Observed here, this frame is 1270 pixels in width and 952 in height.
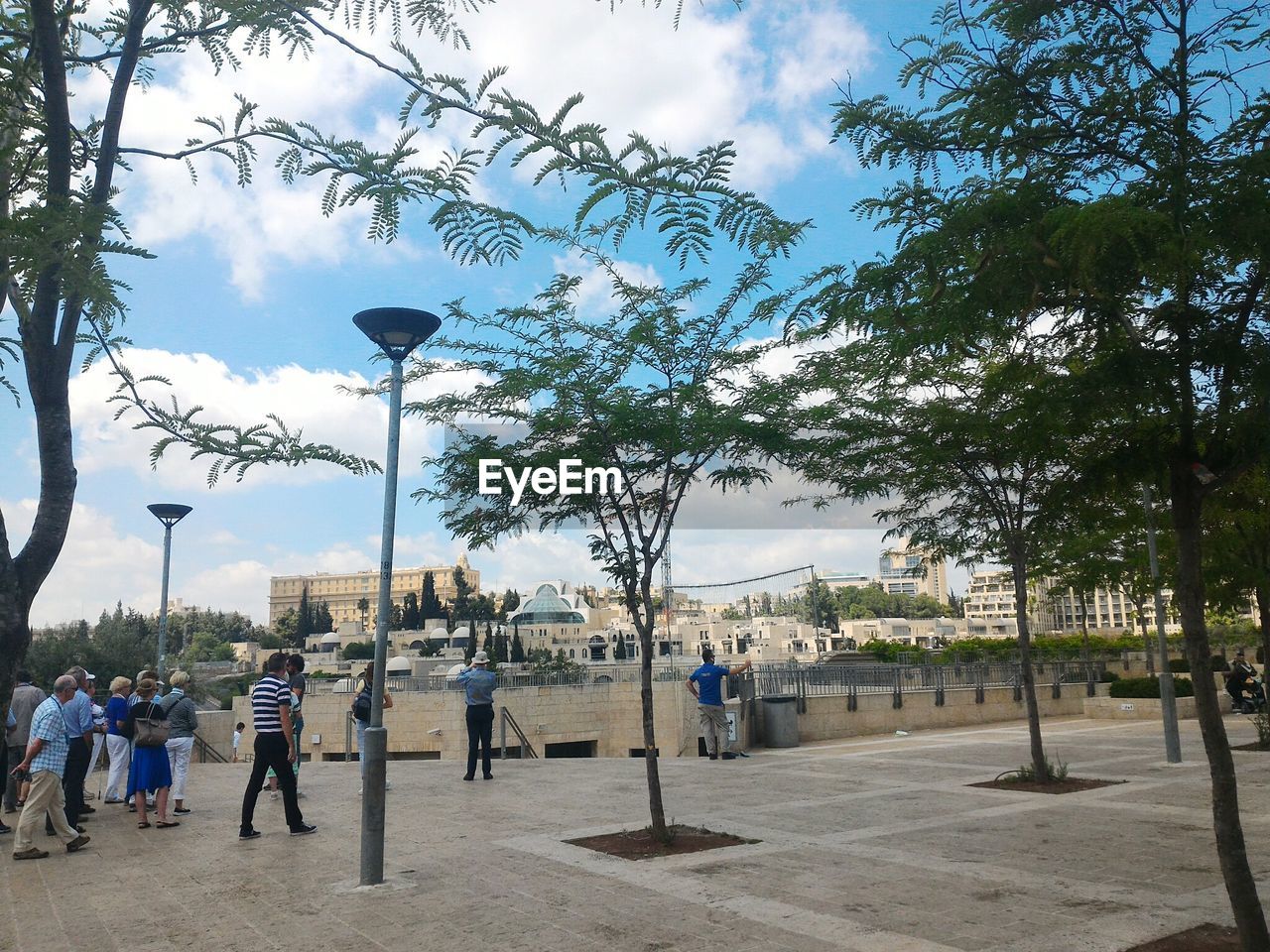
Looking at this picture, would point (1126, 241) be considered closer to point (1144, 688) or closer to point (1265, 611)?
point (1265, 611)

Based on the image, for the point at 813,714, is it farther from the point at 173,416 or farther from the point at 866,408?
the point at 173,416

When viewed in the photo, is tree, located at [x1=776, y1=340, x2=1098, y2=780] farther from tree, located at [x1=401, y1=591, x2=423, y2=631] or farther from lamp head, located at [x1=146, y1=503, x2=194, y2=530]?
tree, located at [x1=401, y1=591, x2=423, y2=631]

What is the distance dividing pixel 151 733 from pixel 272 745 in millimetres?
2020

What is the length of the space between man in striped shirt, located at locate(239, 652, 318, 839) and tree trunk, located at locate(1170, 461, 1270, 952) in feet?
29.3

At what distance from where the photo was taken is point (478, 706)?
15.4m

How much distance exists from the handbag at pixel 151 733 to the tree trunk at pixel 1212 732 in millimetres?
11066

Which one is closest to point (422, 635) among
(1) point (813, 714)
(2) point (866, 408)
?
(1) point (813, 714)

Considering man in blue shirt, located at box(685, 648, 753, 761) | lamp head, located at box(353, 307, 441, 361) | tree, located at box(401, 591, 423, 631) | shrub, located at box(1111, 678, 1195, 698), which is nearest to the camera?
lamp head, located at box(353, 307, 441, 361)

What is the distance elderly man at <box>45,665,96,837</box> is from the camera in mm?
11398

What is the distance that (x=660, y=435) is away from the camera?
9.93 metres

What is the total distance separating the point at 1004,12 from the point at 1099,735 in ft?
63.4

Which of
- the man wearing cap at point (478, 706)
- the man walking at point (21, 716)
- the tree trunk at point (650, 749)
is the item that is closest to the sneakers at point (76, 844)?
the man walking at point (21, 716)

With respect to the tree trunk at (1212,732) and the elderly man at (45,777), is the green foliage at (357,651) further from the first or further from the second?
the tree trunk at (1212,732)

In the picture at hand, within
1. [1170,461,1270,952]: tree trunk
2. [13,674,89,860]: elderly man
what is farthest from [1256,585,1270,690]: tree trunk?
[13,674,89,860]: elderly man
